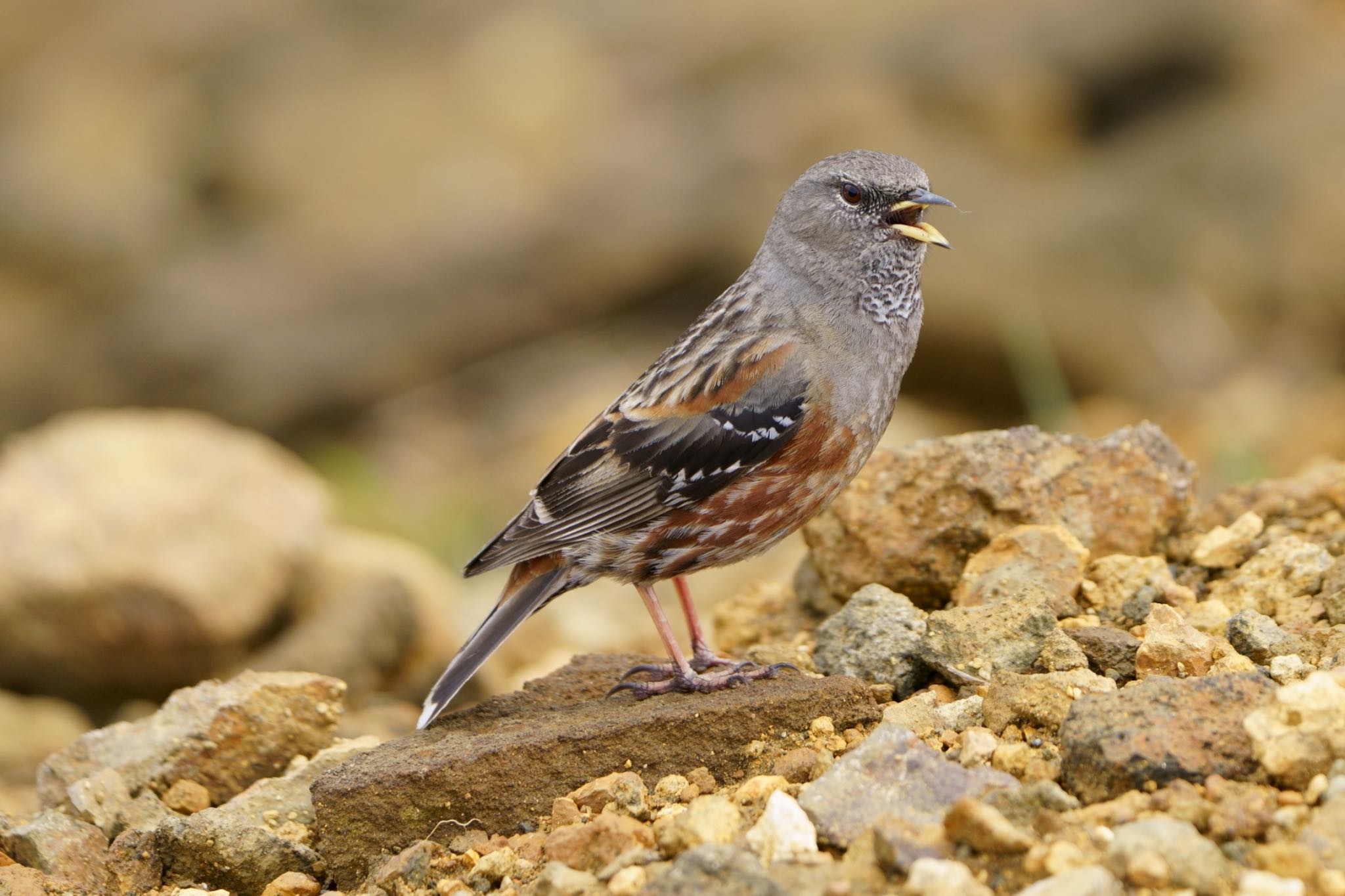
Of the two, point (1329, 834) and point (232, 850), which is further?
point (232, 850)

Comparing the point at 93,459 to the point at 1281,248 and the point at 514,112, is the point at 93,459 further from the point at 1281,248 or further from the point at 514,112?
the point at 1281,248

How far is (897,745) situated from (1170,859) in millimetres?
853

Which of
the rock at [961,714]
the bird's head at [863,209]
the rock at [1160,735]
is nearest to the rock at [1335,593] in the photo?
the rock at [1160,735]

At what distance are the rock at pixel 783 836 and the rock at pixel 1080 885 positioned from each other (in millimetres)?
651

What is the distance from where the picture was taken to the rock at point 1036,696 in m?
4.08

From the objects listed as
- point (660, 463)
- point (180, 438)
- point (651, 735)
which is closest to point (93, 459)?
point (180, 438)

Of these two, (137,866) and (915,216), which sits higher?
(915,216)

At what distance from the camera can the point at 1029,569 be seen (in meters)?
5.15

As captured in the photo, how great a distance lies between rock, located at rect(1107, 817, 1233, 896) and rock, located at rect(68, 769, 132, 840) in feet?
10.7

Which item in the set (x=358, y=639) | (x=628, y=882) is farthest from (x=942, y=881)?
(x=358, y=639)

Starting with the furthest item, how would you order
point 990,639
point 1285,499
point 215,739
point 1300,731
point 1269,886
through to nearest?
1. point 1285,499
2. point 215,739
3. point 990,639
4. point 1300,731
5. point 1269,886

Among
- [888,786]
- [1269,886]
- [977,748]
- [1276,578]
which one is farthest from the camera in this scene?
[1276,578]

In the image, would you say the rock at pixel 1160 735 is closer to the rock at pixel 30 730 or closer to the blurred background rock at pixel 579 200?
the rock at pixel 30 730

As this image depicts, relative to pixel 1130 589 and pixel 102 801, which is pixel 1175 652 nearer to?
pixel 1130 589
